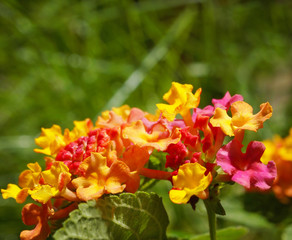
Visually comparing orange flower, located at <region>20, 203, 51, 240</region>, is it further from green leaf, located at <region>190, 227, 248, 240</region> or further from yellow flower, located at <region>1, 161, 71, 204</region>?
green leaf, located at <region>190, 227, 248, 240</region>

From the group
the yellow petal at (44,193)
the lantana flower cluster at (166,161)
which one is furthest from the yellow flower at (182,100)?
the yellow petal at (44,193)

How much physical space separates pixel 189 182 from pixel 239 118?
62 mm

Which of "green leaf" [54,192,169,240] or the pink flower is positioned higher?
the pink flower

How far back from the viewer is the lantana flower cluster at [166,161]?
10.3 inches

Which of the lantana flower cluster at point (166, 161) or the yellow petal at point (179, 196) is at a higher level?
the lantana flower cluster at point (166, 161)

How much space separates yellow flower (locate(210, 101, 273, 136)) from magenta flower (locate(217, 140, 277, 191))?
0.04ft

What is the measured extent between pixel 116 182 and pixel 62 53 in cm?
80

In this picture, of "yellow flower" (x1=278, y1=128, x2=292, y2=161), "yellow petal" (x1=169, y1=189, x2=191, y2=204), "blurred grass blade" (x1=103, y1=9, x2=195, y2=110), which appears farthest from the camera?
"blurred grass blade" (x1=103, y1=9, x2=195, y2=110)

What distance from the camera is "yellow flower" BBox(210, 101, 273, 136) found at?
27cm

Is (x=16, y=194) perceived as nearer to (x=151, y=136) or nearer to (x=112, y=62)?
(x=151, y=136)

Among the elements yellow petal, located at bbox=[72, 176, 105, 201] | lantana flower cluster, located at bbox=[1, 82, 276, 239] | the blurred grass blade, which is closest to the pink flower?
lantana flower cluster, located at bbox=[1, 82, 276, 239]

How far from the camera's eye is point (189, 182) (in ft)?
0.85

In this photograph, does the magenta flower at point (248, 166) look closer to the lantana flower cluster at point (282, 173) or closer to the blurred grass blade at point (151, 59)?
the lantana flower cluster at point (282, 173)

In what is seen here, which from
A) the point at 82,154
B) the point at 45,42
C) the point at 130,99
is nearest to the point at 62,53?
the point at 45,42
